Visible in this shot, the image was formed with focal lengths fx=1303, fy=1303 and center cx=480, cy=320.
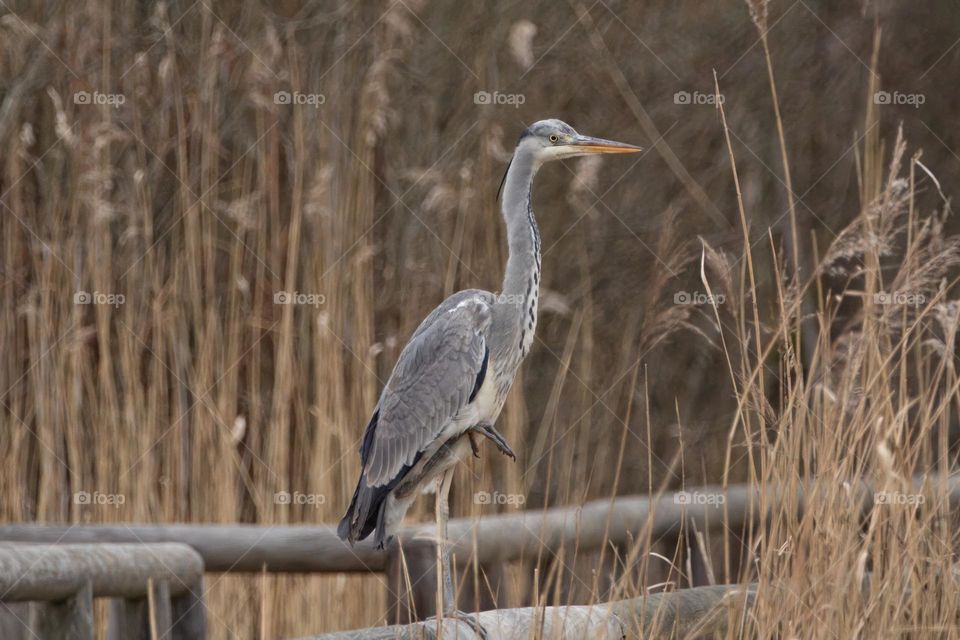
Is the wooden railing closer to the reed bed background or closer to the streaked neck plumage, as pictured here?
the reed bed background

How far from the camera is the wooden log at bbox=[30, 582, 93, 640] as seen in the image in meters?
2.37

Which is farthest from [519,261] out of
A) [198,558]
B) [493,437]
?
[198,558]

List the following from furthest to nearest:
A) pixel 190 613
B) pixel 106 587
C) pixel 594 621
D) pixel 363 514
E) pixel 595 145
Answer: pixel 595 145, pixel 363 514, pixel 190 613, pixel 106 587, pixel 594 621

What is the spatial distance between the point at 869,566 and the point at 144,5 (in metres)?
3.08

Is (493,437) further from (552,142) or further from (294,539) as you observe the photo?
(552,142)

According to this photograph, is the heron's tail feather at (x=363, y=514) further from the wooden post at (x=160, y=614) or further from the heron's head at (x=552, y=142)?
the heron's head at (x=552, y=142)

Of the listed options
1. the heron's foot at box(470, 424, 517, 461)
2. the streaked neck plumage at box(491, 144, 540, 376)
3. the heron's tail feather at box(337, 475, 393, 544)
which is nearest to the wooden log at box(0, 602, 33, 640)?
the heron's tail feather at box(337, 475, 393, 544)

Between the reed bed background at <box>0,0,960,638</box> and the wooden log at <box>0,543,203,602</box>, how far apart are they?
0.67 m

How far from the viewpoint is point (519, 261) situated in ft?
10.1

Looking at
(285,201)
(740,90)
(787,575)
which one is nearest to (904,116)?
(740,90)

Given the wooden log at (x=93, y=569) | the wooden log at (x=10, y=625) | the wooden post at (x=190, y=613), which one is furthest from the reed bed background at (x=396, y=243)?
the wooden log at (x=10, y=625)

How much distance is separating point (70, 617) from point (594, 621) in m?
0.97

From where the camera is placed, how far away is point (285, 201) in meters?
4.34

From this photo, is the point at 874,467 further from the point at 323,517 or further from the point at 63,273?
the point at 63,273
